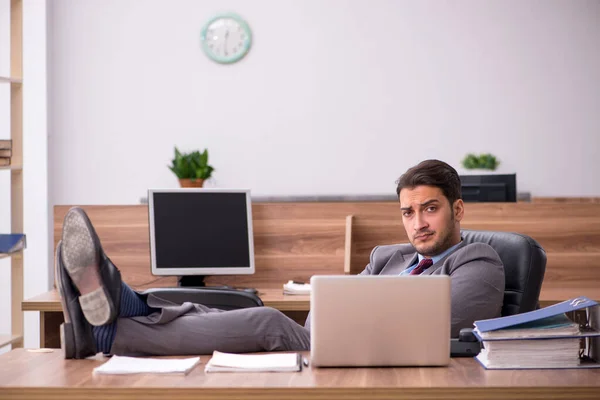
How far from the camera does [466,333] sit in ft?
5.81

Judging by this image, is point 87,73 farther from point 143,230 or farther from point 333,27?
point 143,230

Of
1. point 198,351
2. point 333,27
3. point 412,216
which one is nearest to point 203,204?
point 412,216

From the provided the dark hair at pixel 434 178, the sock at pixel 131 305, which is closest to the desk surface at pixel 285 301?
the dark hair at pixel 434 178

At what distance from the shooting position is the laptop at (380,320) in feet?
5.20

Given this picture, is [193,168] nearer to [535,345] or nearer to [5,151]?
[5,151]

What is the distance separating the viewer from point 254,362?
1634 mm

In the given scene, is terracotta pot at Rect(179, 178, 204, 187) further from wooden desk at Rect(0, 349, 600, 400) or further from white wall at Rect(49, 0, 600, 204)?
wooden desk at Rect(0, 349, 600, 400)

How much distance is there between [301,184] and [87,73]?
1879 millimetres

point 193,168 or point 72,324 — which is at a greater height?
point 193,168

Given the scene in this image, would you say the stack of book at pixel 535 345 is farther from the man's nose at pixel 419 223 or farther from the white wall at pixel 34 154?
the white wall at pixel 34 154

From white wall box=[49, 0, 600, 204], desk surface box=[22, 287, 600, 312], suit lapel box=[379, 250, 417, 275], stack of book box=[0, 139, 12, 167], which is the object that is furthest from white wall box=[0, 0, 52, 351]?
suit lapel box=[379, 250, 417, 275]

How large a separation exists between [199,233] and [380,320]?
2013mm

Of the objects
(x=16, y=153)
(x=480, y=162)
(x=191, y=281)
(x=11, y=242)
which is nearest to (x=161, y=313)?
(x=191, y=281)

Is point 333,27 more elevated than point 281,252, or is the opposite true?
point 333,27
